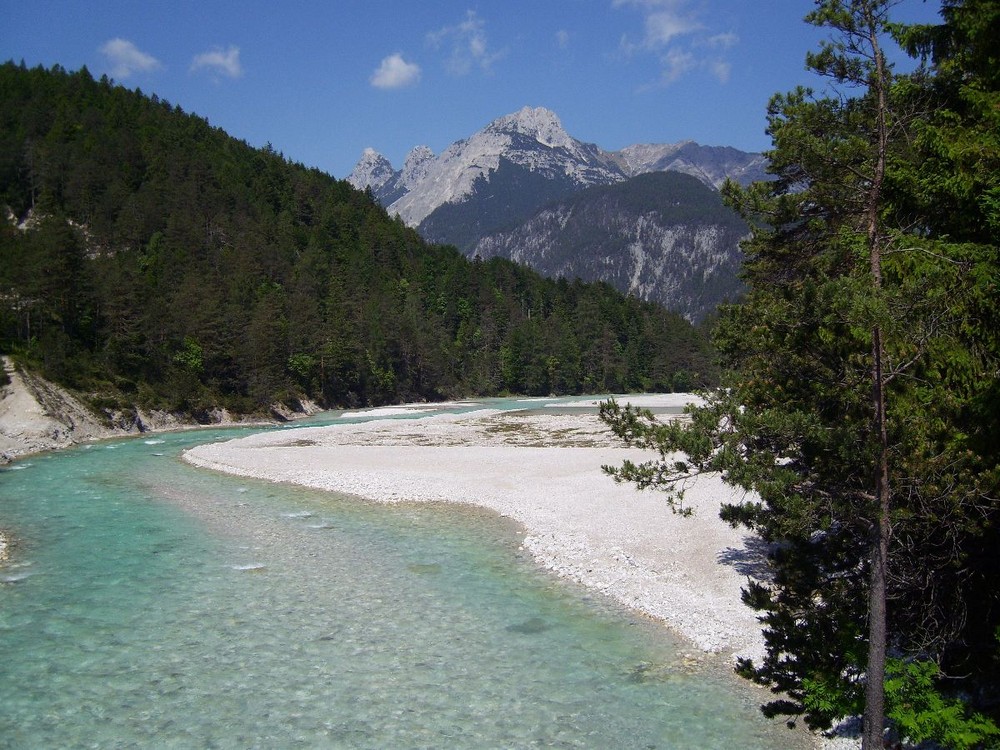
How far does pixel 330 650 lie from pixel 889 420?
1116 cm

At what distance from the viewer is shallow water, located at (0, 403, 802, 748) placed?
419 inches

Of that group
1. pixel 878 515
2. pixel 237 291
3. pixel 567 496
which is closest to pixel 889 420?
pixel 878 515

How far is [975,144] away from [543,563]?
47.4 ft

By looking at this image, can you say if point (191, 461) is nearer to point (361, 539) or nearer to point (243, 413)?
point (361, 539)

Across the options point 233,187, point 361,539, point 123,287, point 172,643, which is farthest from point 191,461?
point 233,187

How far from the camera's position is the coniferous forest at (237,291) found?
62906 mm

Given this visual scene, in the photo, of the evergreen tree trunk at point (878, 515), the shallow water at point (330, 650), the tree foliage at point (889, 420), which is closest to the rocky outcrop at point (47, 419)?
the shallow water at point (330, 650)

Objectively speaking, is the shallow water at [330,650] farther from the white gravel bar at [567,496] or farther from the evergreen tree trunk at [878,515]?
the evergreen tree trunk at [878,515]

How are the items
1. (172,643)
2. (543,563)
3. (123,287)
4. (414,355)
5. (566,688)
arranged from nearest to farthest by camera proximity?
(566,688)
(172,643)
(543,563)
(123,287)
(414,355)

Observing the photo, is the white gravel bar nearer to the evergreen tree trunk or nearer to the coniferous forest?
the evergreen tree trunk

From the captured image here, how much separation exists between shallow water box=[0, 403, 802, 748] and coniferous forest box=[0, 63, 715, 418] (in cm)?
4322

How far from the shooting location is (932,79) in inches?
420

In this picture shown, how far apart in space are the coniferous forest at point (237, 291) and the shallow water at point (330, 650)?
43.2m

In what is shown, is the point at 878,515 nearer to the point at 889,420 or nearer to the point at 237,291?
the point at 889,420
